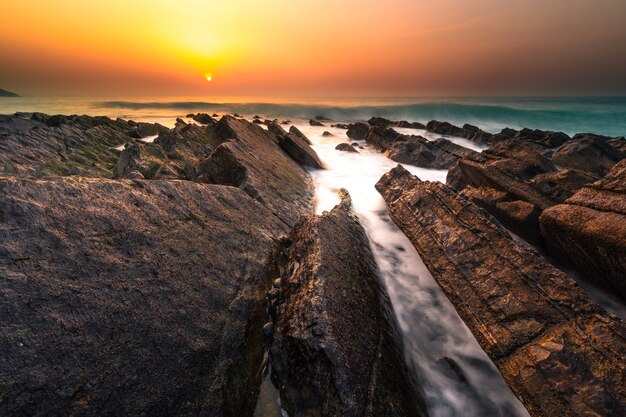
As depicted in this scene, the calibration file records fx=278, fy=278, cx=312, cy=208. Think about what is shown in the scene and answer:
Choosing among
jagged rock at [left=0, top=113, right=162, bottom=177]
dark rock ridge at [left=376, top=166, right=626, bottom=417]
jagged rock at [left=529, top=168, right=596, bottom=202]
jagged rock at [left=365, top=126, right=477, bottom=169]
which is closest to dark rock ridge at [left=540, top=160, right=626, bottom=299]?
dark rock ridge at [left=376, top=166, right=626, bottom=417]

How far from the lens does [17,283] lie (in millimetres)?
2342

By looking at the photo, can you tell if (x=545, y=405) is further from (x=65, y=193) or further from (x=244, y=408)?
(x=65, y=193)

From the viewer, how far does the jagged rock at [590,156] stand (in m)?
13.6

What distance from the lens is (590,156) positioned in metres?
14.1

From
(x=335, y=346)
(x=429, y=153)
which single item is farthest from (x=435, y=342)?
(x=429, y=153)

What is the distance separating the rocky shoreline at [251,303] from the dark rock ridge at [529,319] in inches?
0.6

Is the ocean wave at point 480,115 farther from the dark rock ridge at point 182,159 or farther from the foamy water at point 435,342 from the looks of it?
the foamy water at point 435,342

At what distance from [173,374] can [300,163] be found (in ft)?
34.8

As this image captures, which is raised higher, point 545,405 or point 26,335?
point 26,335

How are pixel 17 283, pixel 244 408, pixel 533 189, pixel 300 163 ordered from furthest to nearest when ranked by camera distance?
pixel 300 163
pixel 533 189
pixel 244 408
pixel 17 283

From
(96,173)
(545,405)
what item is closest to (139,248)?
(545,405)

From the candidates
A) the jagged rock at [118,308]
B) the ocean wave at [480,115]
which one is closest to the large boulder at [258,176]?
the jagged rock at [118,308]

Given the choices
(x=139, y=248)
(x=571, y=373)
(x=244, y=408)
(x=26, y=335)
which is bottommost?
(x=244, y=408)

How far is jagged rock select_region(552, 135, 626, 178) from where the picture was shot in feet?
44.5
